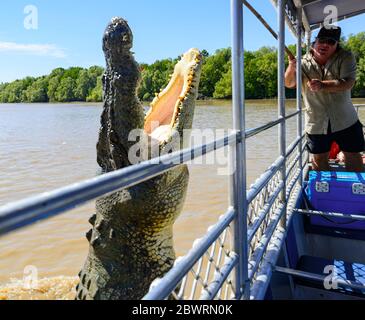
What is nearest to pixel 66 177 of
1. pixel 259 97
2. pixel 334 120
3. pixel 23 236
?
pixel 23 236

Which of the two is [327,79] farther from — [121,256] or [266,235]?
[121,256]

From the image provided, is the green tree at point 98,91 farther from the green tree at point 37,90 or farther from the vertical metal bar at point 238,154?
the green tree at point 37,90

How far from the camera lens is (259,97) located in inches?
1732

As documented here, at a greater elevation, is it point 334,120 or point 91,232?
point 334,120

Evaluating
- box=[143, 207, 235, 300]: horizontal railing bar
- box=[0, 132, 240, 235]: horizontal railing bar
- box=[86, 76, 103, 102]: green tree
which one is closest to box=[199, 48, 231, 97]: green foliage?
box=[86, 76, 103, 102]: green tree

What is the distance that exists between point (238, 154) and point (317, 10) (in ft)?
11.0

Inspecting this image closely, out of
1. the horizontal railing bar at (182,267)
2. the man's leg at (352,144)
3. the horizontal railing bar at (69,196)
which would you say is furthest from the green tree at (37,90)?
the horizontal railing bar at (69,196)

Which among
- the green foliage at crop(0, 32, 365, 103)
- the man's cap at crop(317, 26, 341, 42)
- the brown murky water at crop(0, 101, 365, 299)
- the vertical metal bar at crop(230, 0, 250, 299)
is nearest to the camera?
the vertical metal bar at crop(230, 0, 250, 299)

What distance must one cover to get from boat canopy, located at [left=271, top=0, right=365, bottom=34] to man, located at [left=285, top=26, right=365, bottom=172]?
353mm

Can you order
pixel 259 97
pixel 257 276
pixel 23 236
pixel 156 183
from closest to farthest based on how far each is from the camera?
1. pixel 257 276
2. pixel 156 183
3. pixel 23 236
4. pixel 259 97

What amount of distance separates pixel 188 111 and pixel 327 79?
2169 millimetres

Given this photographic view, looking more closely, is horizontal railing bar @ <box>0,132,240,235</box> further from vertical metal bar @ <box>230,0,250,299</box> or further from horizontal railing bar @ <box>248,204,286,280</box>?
horizontal railing bar @ <box>248,204,286,280</box>

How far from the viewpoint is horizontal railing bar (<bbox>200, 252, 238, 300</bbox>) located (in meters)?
1.29
